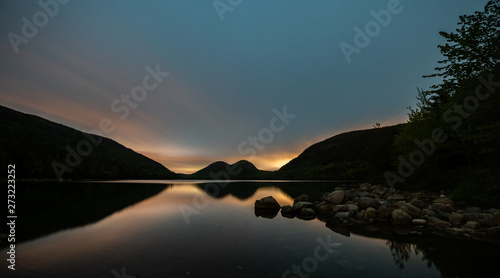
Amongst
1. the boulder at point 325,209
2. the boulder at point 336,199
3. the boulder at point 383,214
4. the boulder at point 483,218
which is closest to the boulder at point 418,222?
the boulder at point 383,214

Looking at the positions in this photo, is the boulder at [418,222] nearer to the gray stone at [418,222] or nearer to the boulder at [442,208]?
the gray stone at [418,222]

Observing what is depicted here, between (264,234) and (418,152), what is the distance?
1352 inches

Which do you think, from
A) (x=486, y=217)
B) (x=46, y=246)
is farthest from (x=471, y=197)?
(x=46, y=246)

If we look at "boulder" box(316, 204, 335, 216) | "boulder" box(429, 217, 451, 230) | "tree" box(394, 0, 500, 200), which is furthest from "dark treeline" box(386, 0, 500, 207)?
"boulder" box(316, 204, 335, 216)

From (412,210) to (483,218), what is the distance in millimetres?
4225

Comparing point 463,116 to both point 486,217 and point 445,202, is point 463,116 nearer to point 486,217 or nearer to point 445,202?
point 445,202

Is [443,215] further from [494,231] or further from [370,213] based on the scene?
[370,213]

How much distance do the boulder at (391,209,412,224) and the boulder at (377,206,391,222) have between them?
47 centimetres

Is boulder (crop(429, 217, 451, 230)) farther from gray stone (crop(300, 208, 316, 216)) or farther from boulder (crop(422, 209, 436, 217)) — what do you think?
gray stone (crop(300, 208, 316, 216))

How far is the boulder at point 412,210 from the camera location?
17.6 m

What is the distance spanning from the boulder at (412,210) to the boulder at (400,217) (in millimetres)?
822

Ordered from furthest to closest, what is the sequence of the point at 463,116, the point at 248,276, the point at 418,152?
1. the point at 418,152
2. the point at 463,116
3. the point at 248,276

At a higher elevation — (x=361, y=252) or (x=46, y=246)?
(x=46, y=246)

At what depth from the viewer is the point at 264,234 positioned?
Answer: 583 inches
